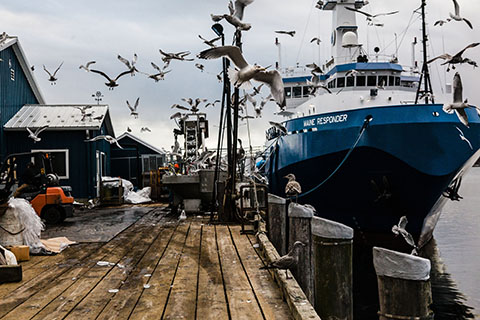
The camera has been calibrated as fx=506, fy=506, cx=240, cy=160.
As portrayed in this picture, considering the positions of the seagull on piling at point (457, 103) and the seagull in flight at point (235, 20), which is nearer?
the seagull on piling at point (457, 103)

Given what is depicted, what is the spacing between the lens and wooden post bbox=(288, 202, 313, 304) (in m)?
7.41

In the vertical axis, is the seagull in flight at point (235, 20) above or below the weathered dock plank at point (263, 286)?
above

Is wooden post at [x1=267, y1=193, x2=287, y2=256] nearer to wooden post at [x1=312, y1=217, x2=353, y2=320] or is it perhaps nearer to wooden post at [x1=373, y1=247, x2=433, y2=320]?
wooden post at [x1=312, y1=217, x2=353, y2=320]

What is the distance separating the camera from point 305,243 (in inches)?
294

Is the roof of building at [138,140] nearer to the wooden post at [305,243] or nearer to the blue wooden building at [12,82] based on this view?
the blue wooden building at [12,82]

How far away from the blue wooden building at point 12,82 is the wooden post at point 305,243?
1701 centimetres

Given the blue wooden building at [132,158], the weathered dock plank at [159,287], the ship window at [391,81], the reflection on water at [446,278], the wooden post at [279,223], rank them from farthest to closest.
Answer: the blue wooden building at [132,158]
the ship window at [391,81]
the reflection on water at [446,278]
the wooden post at [279,223]
the weathered dock plank at [159,287]

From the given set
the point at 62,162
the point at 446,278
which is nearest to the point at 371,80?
the point at 446,278

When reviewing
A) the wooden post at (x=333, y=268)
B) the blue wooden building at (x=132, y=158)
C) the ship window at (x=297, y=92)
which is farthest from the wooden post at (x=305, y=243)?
the blue wooden building at (x=132, y=158)

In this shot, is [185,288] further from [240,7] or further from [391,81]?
[391,81]

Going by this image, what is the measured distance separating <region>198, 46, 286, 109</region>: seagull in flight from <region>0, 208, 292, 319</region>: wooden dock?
2764 millimetres

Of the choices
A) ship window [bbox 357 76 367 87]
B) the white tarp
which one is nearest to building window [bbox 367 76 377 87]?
ship window [bbox 357 76 367 87]

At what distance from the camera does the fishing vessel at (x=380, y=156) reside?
14094 mm

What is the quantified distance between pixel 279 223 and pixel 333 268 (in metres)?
3.29
